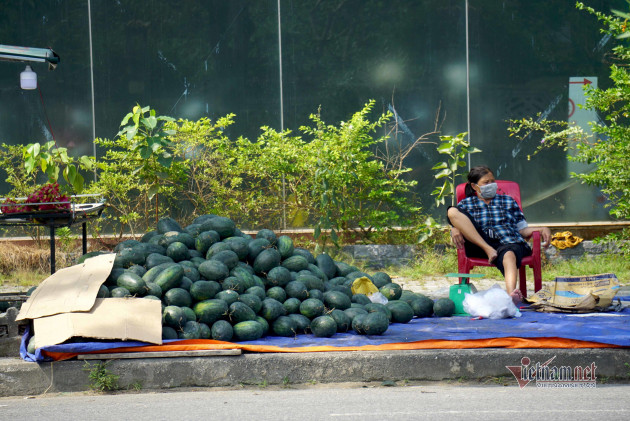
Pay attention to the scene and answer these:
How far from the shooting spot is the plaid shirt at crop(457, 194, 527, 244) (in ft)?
24.6

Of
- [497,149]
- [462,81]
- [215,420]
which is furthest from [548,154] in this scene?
[215,420]

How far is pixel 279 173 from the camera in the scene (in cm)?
1034

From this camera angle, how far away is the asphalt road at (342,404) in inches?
169

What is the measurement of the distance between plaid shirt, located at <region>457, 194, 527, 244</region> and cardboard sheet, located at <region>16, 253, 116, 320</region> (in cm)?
377

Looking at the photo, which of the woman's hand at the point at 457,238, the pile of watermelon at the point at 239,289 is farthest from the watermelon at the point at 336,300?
the woman's hand at the point at 457,238

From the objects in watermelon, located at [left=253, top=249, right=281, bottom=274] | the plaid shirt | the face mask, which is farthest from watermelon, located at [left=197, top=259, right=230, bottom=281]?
the face mask

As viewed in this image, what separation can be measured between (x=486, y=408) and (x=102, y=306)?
286 centimetres

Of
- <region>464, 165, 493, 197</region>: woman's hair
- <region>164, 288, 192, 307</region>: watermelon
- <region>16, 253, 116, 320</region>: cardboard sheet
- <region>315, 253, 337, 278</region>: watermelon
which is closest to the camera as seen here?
<region>16, 253, 116, 320</region>: cardboard sheet

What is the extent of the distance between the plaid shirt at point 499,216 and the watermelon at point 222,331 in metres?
3.26

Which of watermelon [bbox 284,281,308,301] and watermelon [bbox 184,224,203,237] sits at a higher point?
watermelon [bbox 184,224,203,237]

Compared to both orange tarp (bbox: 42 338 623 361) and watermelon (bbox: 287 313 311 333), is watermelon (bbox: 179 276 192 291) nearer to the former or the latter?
orange tarp (bbox: 42 338 623 361)

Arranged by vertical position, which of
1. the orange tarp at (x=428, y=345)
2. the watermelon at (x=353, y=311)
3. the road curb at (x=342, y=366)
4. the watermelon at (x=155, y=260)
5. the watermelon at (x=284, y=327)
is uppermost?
the watermelon at (x=155, y=260)

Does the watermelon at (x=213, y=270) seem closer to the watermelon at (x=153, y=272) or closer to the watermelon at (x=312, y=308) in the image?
the watermelon at (x=153, y=272)

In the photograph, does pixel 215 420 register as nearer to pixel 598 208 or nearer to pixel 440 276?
pixel 440 276
